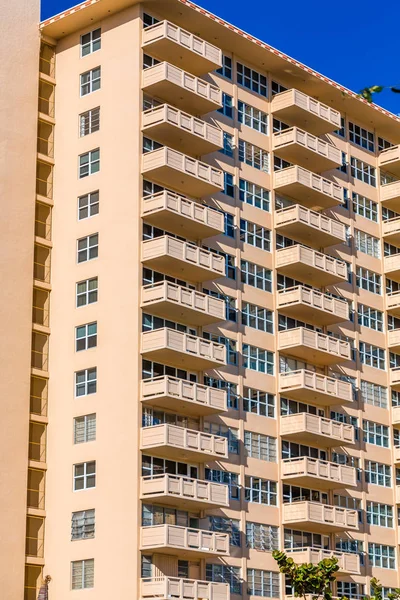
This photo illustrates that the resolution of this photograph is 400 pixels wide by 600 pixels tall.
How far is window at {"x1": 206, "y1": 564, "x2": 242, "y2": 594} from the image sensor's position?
52.2 meters

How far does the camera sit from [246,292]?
193 feet

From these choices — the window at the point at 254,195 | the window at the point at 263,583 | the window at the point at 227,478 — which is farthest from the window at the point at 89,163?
the window at the point at 263,583

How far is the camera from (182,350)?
51719mm

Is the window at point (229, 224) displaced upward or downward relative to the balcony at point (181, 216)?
upward

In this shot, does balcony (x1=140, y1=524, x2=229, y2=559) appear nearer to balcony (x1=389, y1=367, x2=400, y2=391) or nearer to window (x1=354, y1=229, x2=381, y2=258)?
balcony (x1=389, y1=367, x2=400, y2=391)

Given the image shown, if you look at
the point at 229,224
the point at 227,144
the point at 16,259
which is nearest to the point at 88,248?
the point at 16,259

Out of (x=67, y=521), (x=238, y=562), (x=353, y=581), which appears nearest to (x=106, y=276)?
(x=67, y=521)

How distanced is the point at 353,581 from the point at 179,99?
89.2ft

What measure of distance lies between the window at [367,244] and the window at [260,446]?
51.3ft

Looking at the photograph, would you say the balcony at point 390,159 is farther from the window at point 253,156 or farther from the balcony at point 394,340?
the window at point 253,156

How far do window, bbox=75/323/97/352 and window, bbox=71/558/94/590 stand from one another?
10.1 meters

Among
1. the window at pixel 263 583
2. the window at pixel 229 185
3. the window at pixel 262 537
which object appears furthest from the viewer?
the window at pixel 229 185

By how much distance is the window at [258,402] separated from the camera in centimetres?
5712

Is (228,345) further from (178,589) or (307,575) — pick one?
(178,589)
